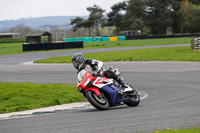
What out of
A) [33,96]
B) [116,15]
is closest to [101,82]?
[33,96]

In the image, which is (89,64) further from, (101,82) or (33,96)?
(33,96)

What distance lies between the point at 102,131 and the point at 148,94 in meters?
6.76

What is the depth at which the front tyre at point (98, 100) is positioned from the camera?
9.48m

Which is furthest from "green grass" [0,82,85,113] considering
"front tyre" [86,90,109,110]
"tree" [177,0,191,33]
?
"tree" [177,0,191,33]

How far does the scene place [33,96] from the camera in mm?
12812

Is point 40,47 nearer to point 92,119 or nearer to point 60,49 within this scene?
point 60,49

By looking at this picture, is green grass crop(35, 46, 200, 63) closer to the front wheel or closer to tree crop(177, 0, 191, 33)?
the front wheel

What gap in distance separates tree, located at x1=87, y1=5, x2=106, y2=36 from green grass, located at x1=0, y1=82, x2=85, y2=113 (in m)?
86.8

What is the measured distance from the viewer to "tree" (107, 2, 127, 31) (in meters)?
112

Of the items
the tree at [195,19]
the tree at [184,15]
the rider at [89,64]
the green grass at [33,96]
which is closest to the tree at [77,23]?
the tree at [184,15]

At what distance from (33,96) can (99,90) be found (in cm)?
384

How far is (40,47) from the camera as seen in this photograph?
48.4 m

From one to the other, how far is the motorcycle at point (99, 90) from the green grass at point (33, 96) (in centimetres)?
249

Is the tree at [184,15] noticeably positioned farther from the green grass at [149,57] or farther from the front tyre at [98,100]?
the front tyre at [98,100]
